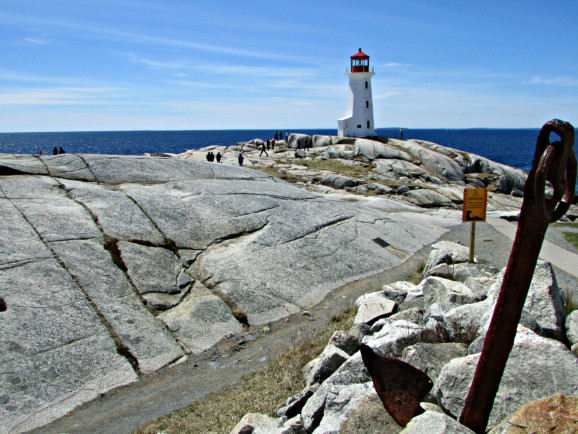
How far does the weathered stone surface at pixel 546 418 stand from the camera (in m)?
4.01

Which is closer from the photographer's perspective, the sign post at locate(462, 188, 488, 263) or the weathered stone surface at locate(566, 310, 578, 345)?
the weathered stone surface at locate(566, 310, 578, 345)

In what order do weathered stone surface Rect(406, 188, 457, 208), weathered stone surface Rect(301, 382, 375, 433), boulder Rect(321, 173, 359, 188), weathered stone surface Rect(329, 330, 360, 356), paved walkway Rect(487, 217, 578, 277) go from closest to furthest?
weathered stone surface Rect(301, 382, 375, 433) → weathered stone surface Rect(329, 330, 360, 356) → paved walkway Rect(487, 217, 578, 277) → weathered stone surface Rect(406, 188, 457, 208) → boulder Rect(321, 173, 359, 188)

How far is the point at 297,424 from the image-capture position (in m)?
6.33

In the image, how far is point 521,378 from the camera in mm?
5215

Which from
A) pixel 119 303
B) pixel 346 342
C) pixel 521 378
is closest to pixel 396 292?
pixel 346 342

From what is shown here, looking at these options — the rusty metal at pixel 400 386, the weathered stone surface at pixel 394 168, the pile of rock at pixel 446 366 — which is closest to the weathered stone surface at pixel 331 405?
the pile of rock at pixel 446 366

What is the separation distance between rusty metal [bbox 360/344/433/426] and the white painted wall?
2215 inches

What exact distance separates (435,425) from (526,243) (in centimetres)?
201

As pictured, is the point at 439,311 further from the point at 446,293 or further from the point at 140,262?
the point at 140,262

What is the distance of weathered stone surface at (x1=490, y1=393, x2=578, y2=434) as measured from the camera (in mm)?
4008

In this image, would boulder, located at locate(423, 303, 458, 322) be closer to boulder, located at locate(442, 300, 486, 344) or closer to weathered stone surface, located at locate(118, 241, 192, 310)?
boulder, located at locate(442, 300, 486, 344)

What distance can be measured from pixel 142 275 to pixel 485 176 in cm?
4410

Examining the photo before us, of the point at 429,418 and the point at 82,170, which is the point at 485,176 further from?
the point at 429,418

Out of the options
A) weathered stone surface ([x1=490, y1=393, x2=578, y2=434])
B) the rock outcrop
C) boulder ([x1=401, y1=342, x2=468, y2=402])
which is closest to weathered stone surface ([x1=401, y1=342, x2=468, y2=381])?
boulder ([x1=401, y1=342, x2=468, y2=402])
